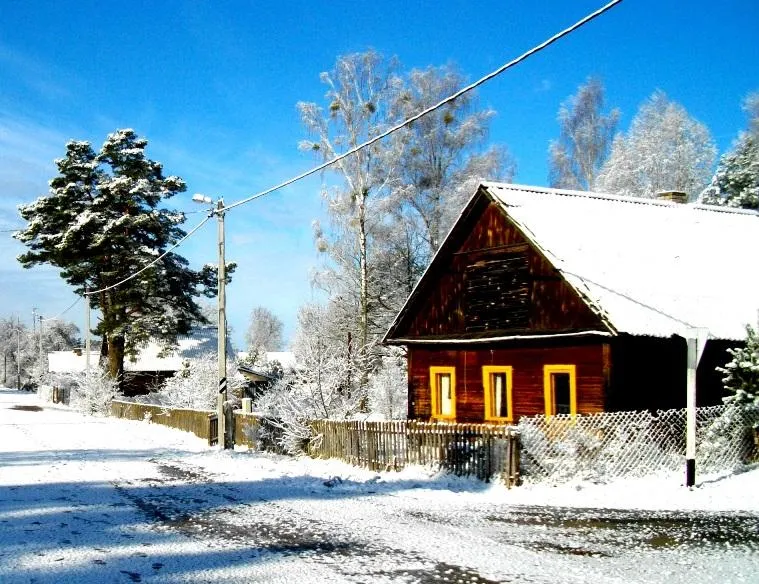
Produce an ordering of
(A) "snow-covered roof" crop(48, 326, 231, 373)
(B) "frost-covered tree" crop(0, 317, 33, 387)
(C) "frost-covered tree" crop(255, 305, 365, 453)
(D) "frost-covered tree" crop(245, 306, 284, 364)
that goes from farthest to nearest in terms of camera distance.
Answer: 1. (D) "frost-covered tree" crop(245, 306, 284, 364)
2. (B) "frost-covered tree" crop(0, 317, 33, 387)
3. (A) "snow-covered roof" crop(48, 326, 231, 373)
4. (C) "frost-covered tree" crop(255, 305, 365, 453)

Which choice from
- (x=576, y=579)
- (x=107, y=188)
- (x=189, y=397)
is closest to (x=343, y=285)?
(x=189, y=397)

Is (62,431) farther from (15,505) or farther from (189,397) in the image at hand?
(15,505)

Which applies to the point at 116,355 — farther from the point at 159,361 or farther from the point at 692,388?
the point at 692,388

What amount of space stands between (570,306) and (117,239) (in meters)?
35.1

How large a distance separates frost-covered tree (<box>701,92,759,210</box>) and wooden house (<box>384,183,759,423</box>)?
14052 millimetres

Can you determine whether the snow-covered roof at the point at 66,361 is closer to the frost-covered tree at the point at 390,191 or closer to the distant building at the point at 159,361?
the distant building at the point at 159,361

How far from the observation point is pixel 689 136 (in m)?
48.5

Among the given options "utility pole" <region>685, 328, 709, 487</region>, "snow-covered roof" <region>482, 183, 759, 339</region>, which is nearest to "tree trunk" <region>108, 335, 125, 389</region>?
"snow-covered roof" <region>482, 183, 759, 339</region>

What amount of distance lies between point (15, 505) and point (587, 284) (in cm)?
1325

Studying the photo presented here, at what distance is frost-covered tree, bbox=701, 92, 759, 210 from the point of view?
40.0 metres

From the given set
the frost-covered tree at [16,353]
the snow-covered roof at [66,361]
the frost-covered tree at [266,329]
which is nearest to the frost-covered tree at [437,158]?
the snow-covered roof at [66,361]

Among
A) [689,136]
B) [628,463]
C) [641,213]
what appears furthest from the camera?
[689,136]

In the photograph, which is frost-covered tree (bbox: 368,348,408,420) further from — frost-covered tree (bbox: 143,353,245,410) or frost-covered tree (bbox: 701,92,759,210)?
frost-covered tree (bbox: 701,92,759,210)

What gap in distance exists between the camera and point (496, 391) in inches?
910
